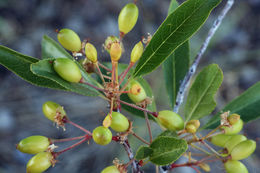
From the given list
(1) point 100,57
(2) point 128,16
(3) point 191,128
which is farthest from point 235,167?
(1) point 100,57

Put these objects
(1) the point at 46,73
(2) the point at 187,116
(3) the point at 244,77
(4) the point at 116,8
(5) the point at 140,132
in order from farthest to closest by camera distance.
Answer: (4) the point at 116,8, (3) the point at 244,77, (5) the point at 140,132, (2) the point at 187,116, (1) the point at 46,73

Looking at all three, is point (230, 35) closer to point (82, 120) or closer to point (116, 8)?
point (116, 8)

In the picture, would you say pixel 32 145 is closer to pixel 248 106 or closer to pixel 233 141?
pixel 233 141

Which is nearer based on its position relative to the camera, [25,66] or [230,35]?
[25,66]

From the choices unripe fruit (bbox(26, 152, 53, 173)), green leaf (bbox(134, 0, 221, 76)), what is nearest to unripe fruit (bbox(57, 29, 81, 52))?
green leaf (bbox(134, 0, 221, 76))

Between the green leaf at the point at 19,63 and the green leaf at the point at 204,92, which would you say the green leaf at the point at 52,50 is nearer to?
the green leaf at the point at 19,63

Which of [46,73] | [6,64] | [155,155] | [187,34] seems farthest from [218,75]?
[6,64]

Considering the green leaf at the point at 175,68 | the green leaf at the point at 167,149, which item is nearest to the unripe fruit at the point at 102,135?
the green leaf at the point at 167,149

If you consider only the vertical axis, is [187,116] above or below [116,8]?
below
